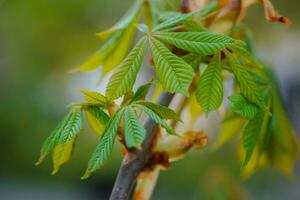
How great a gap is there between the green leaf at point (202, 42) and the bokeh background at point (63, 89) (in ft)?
6.86

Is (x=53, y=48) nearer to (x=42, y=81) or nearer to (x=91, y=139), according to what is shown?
(x=42, y=81)

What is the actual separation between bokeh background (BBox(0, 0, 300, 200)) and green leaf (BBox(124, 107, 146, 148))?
7.02ft

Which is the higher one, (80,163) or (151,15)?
(80,163)

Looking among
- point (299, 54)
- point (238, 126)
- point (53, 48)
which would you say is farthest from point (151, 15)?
point (299, 54)

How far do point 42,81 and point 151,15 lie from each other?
2.91m

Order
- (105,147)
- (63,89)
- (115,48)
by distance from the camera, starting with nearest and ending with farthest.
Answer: (105,147)
(115,48)
(63,89)

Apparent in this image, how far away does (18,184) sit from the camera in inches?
148

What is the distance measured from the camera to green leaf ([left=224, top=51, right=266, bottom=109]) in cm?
44

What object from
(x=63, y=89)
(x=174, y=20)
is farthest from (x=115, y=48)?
(x=63, y=89)

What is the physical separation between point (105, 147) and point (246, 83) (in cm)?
13

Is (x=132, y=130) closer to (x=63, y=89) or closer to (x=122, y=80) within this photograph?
(x=122, y=80)

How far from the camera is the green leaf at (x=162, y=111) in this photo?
1.35 ft

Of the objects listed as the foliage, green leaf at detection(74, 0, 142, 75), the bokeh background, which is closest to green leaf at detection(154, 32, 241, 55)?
the foliage

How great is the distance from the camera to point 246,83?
444 millimetres
